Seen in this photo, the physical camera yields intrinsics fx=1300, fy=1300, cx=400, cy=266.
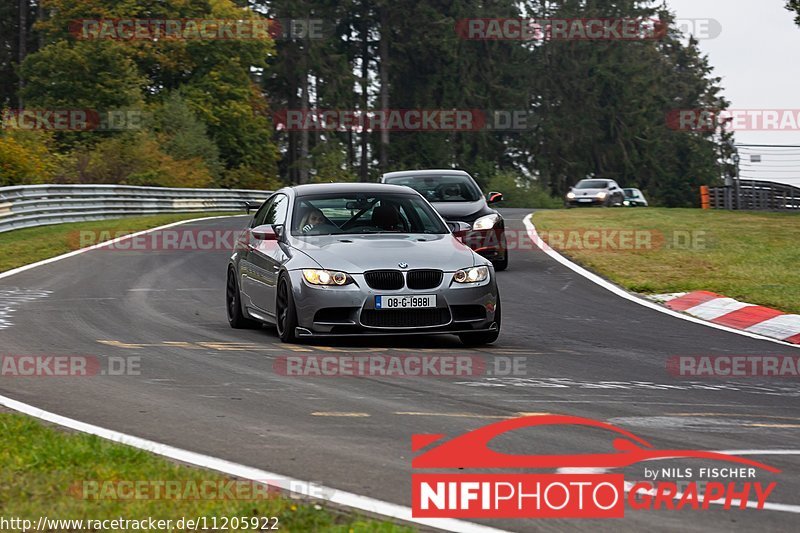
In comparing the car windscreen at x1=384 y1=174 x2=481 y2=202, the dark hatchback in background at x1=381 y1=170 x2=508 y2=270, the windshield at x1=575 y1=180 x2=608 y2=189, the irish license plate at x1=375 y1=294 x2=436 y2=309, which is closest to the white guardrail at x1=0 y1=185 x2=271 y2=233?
the car windscreen at x1=384 y1=174 x2=481 y2=202

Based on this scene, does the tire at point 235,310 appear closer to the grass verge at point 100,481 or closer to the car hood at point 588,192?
the grass verge at point 100,481

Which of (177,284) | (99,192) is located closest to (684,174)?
(99,192)

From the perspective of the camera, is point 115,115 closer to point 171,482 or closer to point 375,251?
point 375,251

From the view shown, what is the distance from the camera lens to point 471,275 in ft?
37.8

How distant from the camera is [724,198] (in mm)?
41750

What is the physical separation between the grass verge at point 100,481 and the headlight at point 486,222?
12.9 meters

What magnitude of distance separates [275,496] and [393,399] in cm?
299

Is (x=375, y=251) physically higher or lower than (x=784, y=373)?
higher

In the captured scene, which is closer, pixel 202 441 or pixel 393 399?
pixel 202 441

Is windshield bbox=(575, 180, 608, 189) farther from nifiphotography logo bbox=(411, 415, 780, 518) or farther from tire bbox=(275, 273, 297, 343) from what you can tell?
nifiphotography logo bbox=(411, 415, 780, 518)

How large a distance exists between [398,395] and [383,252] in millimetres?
3077

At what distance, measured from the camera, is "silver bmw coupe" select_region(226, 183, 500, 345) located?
36.7ft

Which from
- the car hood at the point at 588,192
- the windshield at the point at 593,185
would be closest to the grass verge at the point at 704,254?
the car hood at the point at 588,192

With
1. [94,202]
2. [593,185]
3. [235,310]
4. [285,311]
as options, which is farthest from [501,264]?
[593,185]
